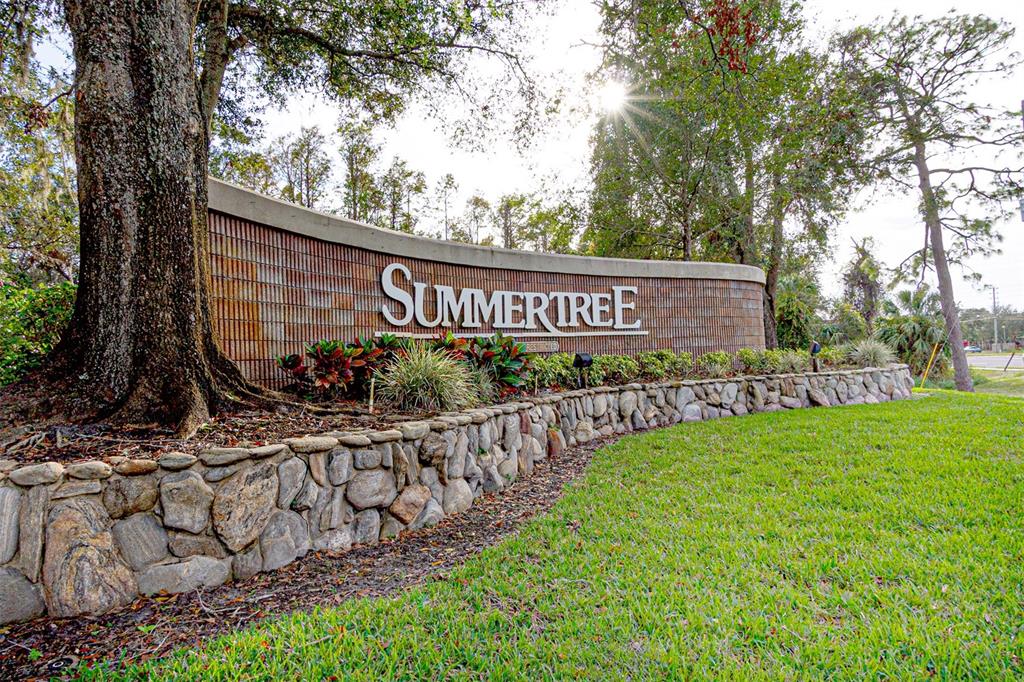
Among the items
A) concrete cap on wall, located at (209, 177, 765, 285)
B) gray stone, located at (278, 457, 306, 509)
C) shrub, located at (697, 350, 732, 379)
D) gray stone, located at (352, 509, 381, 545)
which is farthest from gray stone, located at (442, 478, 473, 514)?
shrub, located at (697, 350, 732, 379)

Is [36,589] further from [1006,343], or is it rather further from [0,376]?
[1006,343]

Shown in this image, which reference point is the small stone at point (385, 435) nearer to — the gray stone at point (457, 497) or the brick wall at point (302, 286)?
the gray stone at point (457, 497)

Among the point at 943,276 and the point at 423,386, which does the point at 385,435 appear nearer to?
the point at 423,386

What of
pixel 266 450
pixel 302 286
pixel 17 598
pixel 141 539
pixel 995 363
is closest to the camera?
pixel 17 598

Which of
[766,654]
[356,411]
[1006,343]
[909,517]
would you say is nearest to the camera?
[766,654]

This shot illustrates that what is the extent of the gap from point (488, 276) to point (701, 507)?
428 cm

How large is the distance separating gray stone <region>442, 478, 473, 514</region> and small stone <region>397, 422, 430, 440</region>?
48cm

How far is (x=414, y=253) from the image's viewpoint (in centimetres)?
613

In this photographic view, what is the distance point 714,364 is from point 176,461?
753 cm

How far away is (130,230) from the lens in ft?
11.0

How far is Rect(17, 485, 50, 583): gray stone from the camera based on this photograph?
7.57ft

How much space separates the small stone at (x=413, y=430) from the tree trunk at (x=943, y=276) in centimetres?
1885

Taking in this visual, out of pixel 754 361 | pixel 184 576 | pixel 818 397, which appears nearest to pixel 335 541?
pixel 184 576

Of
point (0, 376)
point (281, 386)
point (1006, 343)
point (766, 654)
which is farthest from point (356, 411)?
point (1006, 343)
